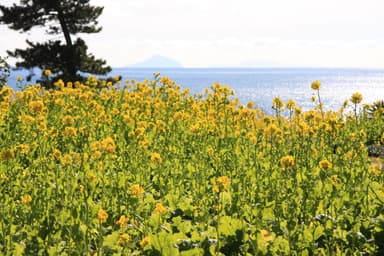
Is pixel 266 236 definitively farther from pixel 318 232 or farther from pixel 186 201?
pixel 186 201

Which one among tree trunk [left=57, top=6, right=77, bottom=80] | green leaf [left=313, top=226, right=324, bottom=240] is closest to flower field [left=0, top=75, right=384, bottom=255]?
green leaf [left=313, top=226, right=324, bottom=240]

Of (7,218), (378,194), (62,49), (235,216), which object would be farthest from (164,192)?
(62,49)

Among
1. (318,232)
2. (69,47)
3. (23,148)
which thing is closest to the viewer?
(318,232)

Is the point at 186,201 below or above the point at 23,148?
below

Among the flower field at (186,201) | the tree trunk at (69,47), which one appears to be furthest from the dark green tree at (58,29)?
the flower field at (186,201)

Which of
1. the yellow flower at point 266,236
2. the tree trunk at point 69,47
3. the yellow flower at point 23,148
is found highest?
the tree trunk at point 69,47

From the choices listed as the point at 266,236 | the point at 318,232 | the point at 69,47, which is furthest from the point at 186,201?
the point at 69,47

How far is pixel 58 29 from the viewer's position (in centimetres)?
2372

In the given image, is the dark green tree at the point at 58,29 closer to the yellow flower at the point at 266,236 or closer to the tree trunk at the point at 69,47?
the tree trunk at the point at 69,47

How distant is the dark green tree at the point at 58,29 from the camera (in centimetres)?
2278

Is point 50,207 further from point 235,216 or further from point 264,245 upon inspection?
point 264,245

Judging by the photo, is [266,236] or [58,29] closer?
[266,236]

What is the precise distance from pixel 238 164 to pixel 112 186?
70.3 inches

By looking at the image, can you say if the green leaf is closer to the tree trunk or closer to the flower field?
the flower field
